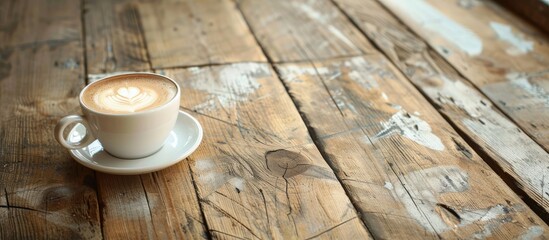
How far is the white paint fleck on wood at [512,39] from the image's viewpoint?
1298 mm

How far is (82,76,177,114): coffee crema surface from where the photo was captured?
80 centimetres

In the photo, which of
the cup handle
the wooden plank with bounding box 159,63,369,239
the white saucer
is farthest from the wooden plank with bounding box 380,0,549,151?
the cup handle

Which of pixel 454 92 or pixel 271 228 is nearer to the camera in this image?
pixel 271 228

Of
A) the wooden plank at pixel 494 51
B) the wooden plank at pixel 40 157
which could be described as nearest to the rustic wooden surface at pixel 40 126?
the wooden plank at pixel 40 157

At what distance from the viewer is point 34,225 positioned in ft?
2.43

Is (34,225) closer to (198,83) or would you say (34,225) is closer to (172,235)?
(172,235)

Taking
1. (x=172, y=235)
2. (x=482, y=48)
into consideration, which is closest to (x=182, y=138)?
(x=172, y=235)

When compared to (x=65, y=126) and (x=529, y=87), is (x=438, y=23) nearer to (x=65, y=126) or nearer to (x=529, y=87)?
(x=529, y=87)

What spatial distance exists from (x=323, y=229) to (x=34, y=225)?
359mm

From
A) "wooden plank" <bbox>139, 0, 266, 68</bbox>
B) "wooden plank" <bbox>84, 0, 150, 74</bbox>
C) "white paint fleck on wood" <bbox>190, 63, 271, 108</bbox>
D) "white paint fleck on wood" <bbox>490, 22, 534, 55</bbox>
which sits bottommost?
"wooden plank" <bbox>84, 0, 150, 74</bbox>

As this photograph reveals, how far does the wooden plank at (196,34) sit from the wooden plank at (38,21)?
164mm

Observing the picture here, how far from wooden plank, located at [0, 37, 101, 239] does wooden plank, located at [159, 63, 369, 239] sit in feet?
0.53

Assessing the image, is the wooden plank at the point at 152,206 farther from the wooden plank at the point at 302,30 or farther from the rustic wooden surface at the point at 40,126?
the wooden plank at the point at 302,30

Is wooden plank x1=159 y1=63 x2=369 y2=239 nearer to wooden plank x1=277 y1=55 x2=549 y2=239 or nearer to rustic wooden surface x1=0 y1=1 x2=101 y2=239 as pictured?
wooden plank x1=277 y1=55 x2=549 y2=239
